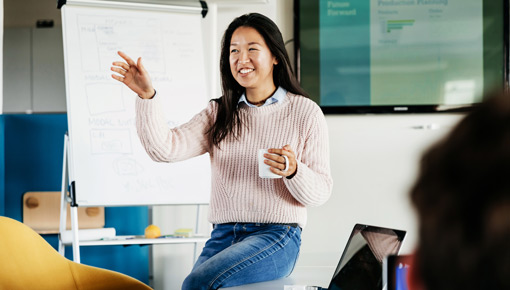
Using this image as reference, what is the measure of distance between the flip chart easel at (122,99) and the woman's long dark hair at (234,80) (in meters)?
0.94

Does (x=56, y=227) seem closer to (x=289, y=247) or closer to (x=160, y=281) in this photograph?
(x=160, y=281)

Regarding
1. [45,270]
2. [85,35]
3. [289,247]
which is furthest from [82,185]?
[289,247]

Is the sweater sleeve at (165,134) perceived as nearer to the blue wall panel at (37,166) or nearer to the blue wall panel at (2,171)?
the blue wall panel at (37,166)

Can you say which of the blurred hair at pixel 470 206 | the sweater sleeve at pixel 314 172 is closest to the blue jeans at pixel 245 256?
the sweater sleeve at pixel 314 172

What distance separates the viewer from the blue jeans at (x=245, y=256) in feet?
5.70

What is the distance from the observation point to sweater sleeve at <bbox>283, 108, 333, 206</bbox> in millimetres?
1904

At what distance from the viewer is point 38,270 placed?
1.92 metres

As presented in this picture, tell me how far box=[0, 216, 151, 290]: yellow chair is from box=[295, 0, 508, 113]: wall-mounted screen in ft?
6.16

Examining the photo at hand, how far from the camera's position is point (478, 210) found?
330 millimetres

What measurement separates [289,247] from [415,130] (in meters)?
1.83

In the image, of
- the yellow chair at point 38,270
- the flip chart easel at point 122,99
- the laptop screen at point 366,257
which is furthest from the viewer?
the flip chart easel at point 122,99

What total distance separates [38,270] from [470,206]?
1.80 m

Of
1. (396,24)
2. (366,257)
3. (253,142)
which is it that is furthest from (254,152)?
(396,24)

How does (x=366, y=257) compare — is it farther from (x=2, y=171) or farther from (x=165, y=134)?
(x=2, y=171)
